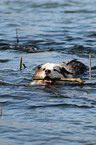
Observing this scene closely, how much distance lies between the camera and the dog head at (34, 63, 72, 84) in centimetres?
1008

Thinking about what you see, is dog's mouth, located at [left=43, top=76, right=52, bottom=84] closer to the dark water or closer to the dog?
the dog

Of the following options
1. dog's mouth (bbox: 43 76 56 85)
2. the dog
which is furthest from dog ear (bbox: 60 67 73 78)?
dog's mouth (bbox: 43 76 56 85)

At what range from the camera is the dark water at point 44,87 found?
23.4ft

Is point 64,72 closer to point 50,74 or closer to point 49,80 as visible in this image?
point 49,80

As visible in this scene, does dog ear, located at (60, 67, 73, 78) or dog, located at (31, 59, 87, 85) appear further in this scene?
dog ear, located at (60, 67, 73, 78)

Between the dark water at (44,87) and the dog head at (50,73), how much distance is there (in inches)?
9.0

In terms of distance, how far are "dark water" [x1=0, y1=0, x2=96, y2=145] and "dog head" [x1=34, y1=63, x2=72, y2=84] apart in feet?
0.75

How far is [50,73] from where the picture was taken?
10055 millimetres

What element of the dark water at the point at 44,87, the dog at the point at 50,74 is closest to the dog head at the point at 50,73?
the dog at the point at 50,74

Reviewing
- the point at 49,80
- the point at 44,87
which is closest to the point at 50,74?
the point at 49,80

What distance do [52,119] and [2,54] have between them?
7359mm

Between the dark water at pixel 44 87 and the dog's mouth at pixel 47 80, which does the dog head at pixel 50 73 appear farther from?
the dark water at pixel 44 87

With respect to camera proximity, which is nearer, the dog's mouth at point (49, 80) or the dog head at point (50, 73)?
the dog head at point (50, 73)

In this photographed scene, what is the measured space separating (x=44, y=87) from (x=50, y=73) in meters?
0.56
